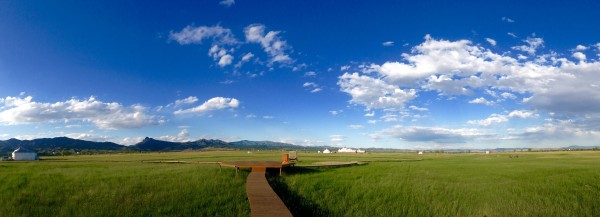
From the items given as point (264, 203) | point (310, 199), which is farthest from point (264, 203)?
Answer: point (310, 199)

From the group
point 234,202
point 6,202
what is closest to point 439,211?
point 234,202

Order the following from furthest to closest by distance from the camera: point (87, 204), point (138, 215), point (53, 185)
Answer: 1. point (53, 185)
2. point (87, 204)
3. point (138, 215)

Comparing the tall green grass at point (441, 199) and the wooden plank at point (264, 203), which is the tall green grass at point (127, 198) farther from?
the tall green grass at point (441, 199)

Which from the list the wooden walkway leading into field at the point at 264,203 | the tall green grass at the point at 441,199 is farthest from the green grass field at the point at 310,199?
the wooden walkway leading into field at the point at 264,203

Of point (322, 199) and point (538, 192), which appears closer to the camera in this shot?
point (322, 199)

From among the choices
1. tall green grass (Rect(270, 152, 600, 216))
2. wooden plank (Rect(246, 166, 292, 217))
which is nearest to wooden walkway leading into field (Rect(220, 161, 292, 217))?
wooden plank (Rect(246, 166, 292, 217))

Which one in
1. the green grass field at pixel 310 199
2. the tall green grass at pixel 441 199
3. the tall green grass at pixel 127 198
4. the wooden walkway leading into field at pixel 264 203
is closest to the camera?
the wooden walkway leading into field at pixel 264 203

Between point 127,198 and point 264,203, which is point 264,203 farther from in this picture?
point 127,198

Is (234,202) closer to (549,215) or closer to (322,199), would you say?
(322,199)

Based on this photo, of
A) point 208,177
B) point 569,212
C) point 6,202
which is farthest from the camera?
point 208,177

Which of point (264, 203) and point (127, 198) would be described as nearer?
point (264, 203)

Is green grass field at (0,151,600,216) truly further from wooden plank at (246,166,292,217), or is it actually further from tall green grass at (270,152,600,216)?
wooden plank at (246,166,292,217)

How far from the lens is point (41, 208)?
44.2 feet

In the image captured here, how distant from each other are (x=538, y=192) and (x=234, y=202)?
13580 millimetres
